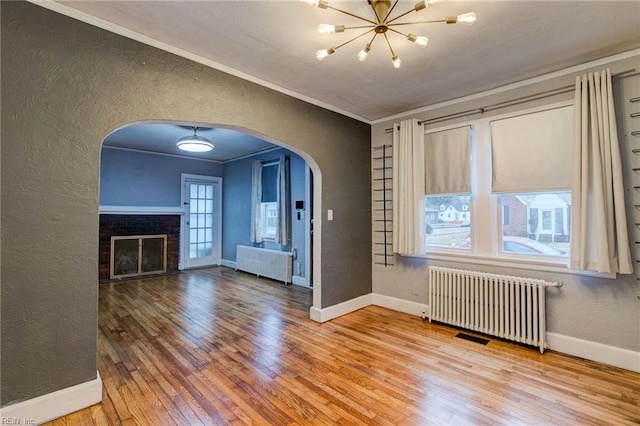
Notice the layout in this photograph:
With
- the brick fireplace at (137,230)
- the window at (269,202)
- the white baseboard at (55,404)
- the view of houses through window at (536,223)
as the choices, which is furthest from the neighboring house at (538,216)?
the brick fireplace at (137,230)

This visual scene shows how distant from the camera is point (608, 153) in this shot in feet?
8.03

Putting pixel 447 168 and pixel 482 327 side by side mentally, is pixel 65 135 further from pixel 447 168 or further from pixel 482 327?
pixel 482 327

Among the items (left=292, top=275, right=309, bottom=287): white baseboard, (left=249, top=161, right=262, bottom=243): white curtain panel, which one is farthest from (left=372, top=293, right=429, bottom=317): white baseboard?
(left=249, top=161, right=262, bottom=243): white curtain panel

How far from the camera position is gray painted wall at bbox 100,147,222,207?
5.96 meters

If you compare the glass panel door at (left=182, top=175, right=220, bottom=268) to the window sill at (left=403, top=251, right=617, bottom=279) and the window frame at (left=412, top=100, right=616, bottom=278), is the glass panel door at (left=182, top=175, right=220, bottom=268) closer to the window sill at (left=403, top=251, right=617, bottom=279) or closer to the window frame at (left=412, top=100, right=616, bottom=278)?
the window sill at (left=403, top=251, right=617, bottom=279)

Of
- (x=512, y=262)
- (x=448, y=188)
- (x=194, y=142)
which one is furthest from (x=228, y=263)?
(x=512, y=262)

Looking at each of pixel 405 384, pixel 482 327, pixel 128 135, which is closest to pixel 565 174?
pixel 482 327

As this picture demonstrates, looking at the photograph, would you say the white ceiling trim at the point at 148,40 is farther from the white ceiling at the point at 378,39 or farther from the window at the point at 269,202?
the window at the point at 269,202

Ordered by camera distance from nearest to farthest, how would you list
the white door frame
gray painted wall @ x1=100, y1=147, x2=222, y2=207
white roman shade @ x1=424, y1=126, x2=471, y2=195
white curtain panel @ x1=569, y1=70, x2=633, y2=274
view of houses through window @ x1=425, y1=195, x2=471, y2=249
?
white curtain panel @ x1=569, y1=70, x2=633, y2=274, white roman shade @ x1=424, y1=126, x2=471, y2=195, view of houses through window @ x1=425, y1=195, x2=471, y2=249, gray painted wall @ x1=100, y1=147, x2=222, y2=207, the white door frame

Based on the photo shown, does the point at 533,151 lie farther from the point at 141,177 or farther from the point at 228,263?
the point at 141,177

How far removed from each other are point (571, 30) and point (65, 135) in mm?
3612

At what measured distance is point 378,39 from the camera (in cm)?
230

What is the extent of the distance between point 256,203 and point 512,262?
15.2ft

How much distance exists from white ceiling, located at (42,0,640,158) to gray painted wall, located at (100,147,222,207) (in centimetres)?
461
